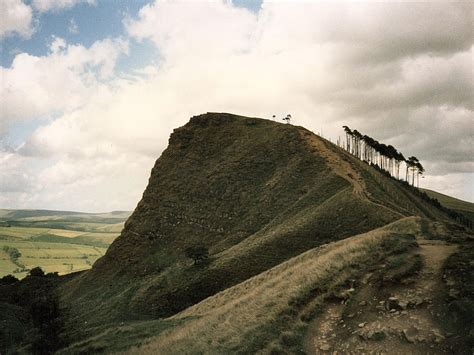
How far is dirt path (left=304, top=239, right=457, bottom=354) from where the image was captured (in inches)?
514

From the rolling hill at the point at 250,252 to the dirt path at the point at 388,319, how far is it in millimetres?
126

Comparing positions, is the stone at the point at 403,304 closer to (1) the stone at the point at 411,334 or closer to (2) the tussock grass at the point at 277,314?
(1) the stone at the point at 411,334

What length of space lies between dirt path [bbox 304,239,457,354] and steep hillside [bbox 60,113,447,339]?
2861 cm

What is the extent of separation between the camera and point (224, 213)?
72125mm

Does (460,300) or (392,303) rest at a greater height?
(460,300)

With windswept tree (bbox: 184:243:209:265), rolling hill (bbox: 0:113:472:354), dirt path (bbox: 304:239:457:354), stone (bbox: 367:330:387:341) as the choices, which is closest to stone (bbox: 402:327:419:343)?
dirt path (bbox: 304:239:457:354)

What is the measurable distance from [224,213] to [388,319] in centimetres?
5819

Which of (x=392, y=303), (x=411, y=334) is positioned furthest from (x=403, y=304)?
(x=411, y=334)

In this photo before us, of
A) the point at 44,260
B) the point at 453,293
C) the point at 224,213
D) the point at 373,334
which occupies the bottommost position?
the point at 44,260

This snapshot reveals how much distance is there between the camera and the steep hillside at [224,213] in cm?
4794

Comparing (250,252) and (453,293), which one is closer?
(453,293)

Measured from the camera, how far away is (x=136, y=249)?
7144 centimetres

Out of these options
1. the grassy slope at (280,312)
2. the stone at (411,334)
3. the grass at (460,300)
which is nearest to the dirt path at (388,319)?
the stone at (411,334)

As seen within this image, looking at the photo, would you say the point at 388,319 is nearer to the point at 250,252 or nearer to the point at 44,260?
the point at 250,252
